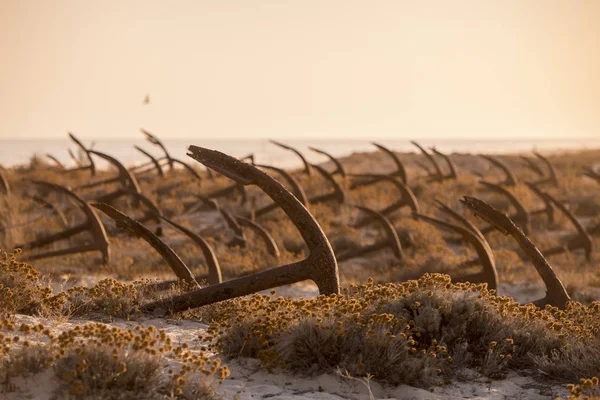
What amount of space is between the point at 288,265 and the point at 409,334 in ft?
2.92

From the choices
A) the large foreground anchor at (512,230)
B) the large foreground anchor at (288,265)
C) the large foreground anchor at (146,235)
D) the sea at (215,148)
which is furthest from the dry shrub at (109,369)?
the sea at (215,148)

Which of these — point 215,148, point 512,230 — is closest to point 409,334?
point 512,230

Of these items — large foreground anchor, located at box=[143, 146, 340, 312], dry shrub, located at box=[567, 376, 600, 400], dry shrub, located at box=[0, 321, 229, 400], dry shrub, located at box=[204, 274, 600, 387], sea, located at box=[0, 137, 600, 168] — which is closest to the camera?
dry shrub, located at box=[0, 321, 229, 400]

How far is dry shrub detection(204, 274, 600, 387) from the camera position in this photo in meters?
4.25

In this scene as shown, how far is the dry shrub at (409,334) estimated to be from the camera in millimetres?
4254

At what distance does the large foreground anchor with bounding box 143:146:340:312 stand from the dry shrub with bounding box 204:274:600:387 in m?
0.17

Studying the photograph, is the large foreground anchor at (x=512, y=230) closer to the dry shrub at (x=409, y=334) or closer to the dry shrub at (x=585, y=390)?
the dry shrub at (x=409, y=334)

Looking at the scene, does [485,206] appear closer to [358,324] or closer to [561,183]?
[358,324]

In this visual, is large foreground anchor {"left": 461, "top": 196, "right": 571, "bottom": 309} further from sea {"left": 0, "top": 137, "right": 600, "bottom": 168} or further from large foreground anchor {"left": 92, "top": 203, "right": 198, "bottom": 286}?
sea {"left": 0, "top": 137, "right": 600, "bottom": 168}

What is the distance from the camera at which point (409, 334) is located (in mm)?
4547

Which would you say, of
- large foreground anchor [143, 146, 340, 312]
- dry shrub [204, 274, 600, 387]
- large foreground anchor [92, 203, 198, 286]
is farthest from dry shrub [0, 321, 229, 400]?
large foreground anchor [92, 203, 198, 286]

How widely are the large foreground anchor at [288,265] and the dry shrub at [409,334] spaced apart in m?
0.17

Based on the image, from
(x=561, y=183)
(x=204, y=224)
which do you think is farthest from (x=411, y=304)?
(x=561, y=183)

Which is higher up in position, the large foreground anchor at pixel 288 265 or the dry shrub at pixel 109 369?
the large foreground anchor at pixel 288 265
